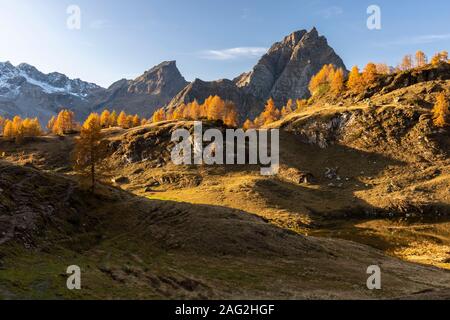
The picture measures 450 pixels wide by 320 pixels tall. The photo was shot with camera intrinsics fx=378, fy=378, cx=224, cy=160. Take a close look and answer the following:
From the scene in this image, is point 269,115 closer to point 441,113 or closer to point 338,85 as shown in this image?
point 338,85

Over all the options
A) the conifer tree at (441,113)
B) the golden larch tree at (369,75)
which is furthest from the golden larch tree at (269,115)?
the conifer tree at (441,113)

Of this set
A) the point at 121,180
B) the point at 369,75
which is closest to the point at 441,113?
the point at 369,75

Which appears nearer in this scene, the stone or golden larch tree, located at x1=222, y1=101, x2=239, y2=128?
the stone

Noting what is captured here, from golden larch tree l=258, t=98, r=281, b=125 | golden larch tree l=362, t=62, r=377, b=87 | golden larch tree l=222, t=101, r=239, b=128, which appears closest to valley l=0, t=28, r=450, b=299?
golden larch tree l=362, t=62, r=377, b=87

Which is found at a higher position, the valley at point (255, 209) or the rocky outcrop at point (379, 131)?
the rocky outcrop at point (379, 131)

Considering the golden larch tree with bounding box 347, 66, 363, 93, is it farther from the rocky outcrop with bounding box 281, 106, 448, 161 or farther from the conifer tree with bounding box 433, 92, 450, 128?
the conifer tree with bounding box 433, 92, 450, 128

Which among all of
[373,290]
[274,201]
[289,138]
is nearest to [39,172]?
[373,290]

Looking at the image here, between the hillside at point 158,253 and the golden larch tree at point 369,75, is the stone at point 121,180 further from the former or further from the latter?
the golden larch tree at point 369,75

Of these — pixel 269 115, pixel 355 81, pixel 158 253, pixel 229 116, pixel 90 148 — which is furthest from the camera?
pixel 269 115

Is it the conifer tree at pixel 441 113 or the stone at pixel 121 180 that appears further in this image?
the stone at pixel 121 180

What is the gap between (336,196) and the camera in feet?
296

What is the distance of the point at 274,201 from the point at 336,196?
16.0 m

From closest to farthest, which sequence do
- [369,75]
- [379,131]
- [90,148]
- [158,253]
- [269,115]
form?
1. [158,253]
2. [90,148]
3. [379,131]
4. [369,75]
5. [269,115]

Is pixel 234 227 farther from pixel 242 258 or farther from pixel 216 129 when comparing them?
pixel 216 129
